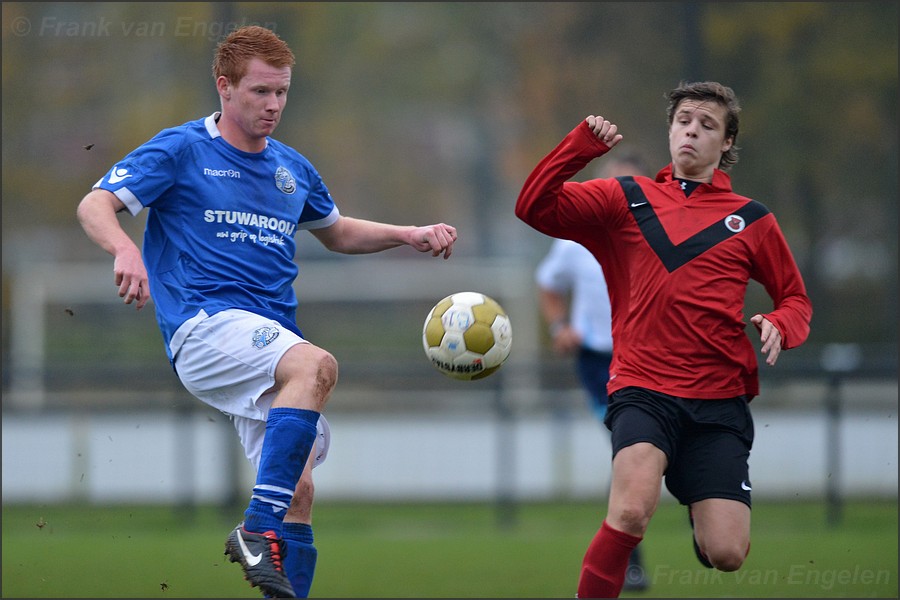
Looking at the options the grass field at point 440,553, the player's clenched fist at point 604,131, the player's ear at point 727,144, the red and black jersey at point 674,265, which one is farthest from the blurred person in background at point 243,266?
the player's ear at point 727,144

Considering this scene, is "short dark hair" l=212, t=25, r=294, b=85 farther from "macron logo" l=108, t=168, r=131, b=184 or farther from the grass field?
the grass field

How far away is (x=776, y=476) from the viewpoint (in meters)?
10.0

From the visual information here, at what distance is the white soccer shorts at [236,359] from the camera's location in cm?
460

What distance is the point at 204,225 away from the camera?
15.6 feet

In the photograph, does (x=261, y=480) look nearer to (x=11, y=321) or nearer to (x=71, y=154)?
(x=71, y=154)

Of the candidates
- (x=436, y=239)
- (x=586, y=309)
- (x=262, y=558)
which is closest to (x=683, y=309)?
(x=436, y=239)

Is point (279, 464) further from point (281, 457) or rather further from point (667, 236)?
point (667, 236)

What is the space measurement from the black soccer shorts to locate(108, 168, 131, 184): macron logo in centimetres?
204

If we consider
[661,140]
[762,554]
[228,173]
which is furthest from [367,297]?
[228,173]

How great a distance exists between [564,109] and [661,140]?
178 cm

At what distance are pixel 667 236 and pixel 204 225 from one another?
1793 mm

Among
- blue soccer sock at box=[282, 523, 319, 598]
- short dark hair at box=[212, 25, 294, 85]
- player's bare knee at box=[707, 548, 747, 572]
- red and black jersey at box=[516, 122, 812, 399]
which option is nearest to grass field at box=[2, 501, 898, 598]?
blue soccer sock at box=[282, 523, 319, 598]

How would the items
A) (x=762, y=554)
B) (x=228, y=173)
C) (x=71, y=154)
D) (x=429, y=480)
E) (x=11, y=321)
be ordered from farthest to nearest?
(x=11, y=321)
(x=71, y=154)
(x=429, y=480)
(x=762, y=554)
(x=228, y=173)

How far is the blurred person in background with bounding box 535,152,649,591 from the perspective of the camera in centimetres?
733
